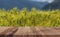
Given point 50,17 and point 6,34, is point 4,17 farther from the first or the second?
point 6,34

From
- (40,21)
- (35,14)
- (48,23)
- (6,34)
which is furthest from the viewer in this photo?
(35,14)

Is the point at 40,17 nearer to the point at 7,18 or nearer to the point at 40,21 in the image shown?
the point at 40,21

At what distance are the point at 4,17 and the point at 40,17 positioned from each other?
54 centimetres

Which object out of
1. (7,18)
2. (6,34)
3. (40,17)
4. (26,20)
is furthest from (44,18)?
(6,34)

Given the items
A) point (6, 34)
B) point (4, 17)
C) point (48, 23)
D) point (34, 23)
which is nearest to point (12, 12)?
point (4, 17)

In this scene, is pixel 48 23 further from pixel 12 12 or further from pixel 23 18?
pixel 12 12

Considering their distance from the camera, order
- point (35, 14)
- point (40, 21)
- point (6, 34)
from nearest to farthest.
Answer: point (6, 34), point (40, 21), point (35, 14)

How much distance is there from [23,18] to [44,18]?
0.33 meters

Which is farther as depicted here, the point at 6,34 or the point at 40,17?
the point at 40,17

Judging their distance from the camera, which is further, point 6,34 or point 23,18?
point 23,18

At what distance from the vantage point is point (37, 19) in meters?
3.00

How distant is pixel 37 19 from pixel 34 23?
0.07 m

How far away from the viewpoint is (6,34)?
2.42 ft

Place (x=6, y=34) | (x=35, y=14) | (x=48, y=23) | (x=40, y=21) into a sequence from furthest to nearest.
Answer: (x=35, y=14)
(x=40, y=21)
(x=48, y=23)
(x=6, y=34)
